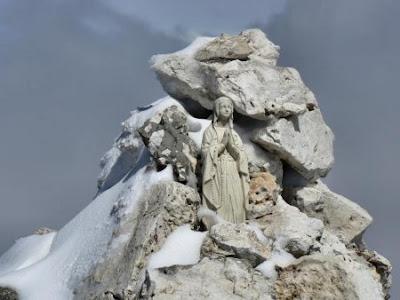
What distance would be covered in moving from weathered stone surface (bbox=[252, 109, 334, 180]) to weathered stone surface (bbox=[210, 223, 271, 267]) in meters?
2.83

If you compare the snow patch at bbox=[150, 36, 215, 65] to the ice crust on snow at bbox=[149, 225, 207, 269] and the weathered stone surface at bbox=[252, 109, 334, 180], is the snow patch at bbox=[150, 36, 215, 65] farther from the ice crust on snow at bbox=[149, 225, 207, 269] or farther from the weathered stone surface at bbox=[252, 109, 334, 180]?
the ice crust on snow at bbox=[149, 225, 207, 269]

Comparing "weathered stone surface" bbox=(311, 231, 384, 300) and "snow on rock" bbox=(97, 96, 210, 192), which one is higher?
"snow on rock" bbox=(97, 96, 210, 192)

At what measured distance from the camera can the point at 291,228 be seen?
15.2 m

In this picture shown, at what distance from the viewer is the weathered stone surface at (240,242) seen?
14039 millimetres

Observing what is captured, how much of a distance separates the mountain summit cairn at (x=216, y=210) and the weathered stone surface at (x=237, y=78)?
25 millimetres

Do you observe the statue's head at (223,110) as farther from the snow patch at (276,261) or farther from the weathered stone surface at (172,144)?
the snow patch at (276,261)

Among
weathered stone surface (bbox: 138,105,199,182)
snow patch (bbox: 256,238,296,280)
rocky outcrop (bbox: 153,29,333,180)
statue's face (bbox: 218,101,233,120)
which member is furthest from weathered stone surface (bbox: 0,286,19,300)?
rocky outcrop (bbox: 153,29,333,180)

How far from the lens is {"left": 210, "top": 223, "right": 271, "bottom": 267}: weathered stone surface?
14039 mm

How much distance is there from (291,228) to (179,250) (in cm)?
190

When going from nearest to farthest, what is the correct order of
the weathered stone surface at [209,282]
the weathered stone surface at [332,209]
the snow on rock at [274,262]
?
the weathered stone surface at [209,282] → the snow on rock at [274,262] → the weathered stone surface at [332,209]

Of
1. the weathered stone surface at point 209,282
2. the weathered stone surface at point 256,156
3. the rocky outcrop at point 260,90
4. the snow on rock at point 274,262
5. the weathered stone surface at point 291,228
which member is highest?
the rocky outcrop at point 260,90

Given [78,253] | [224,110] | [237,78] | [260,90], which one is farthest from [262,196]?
[78,253]

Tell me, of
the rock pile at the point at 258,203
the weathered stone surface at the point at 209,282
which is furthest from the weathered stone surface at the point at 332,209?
the weathered stone surface at the point at 209,282

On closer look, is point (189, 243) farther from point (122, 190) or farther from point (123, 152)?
point (123, 152)
